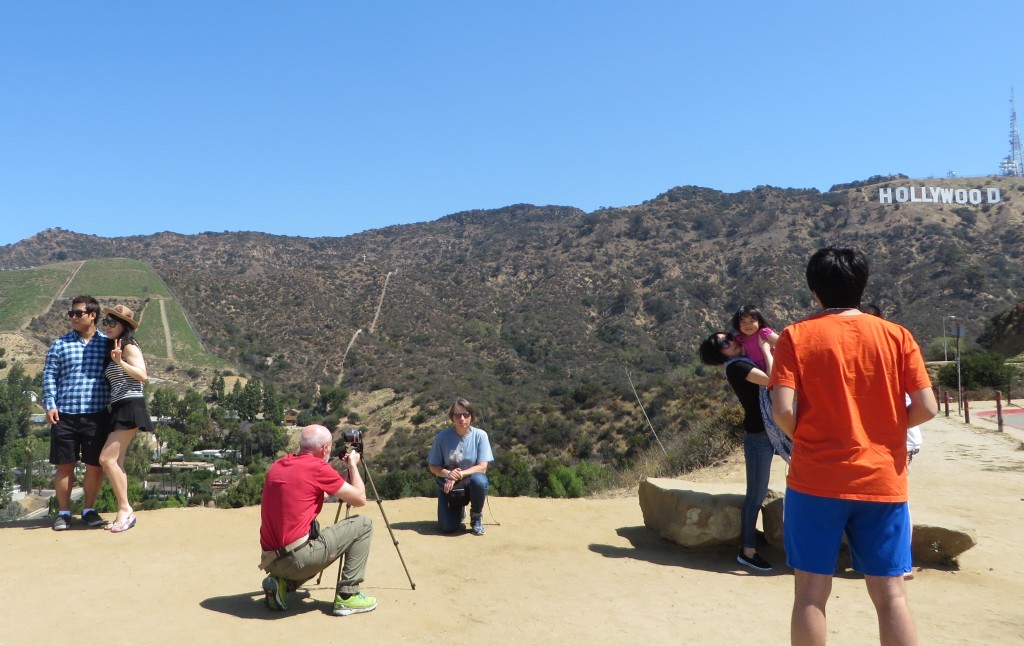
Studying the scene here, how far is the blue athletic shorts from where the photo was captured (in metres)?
2.81

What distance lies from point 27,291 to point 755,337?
6934cm

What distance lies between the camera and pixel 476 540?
6.52 metres

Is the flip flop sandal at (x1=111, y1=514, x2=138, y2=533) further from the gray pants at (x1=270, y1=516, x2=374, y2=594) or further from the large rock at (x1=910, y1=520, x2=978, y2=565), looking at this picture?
the large rock at (x1=910, y1=520, x2=978, y2=565)

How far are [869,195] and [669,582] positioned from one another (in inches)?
3405

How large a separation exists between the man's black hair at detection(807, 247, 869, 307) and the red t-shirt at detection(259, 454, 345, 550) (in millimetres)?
2780

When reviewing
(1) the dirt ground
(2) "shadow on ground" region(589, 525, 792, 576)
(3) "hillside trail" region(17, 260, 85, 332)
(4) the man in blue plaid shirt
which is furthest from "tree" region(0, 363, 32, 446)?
(2) "shadow on ground" region(589, 525, 792, 576)


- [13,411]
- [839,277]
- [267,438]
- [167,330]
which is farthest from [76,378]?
[167,330]

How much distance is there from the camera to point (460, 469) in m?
6.72

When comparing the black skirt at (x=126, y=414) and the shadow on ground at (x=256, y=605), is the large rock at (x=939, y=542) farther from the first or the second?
the black skirt at (x=126, y=414)

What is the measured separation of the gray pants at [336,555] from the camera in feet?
14.1

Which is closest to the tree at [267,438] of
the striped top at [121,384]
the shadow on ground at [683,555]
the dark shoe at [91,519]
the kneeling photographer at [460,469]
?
the dark shoe at [91,519]

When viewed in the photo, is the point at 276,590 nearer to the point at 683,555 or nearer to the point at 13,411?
the point at 683,555

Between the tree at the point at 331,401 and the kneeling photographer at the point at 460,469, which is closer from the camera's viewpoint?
the kneeling photographer at the point at 460,469

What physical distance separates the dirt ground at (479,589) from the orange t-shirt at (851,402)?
1.80 metres
